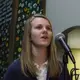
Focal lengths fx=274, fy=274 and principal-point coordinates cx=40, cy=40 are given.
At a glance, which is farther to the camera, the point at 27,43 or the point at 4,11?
the point at 4,11

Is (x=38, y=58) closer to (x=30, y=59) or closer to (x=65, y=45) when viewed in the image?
(x=30, y=59)

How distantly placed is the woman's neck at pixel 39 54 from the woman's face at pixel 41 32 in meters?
0.03

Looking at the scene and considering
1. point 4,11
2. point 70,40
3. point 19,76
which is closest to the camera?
point 19,76

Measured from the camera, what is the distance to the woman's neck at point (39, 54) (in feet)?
5.05

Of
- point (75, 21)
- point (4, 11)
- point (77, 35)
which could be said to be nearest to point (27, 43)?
point (75, 21)

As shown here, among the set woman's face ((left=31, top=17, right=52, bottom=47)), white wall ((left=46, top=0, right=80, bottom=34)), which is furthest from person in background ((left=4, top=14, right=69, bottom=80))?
white wall ((left=46, top=0, right=80, bottom=34))

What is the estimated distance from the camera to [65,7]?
347 centimetres

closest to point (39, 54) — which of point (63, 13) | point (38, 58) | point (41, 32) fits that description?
point (38, 58)

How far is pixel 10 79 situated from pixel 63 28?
2032 millimetres

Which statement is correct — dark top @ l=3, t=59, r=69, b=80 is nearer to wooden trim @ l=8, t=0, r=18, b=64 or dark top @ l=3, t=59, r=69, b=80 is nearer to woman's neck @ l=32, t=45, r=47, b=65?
woman's neck @ l=32, t=45, r=47, b=65

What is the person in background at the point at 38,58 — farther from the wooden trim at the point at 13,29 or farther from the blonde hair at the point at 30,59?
the wooden trim at the point at 13,29

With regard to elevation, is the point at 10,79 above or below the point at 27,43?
below

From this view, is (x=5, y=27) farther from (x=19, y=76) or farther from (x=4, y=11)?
(x=19, y=76)

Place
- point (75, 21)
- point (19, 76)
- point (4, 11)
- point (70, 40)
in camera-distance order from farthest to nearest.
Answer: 1. point (4, 11)
2. point (70, 40)
3. point (75, 21)
4. point (19, 76)
